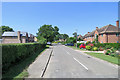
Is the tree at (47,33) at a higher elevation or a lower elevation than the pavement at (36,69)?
higher

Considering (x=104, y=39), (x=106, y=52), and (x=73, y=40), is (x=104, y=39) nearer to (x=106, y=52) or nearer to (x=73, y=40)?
(x=106, y=52)

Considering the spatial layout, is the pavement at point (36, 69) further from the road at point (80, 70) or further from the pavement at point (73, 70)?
the road at point (80, 70)

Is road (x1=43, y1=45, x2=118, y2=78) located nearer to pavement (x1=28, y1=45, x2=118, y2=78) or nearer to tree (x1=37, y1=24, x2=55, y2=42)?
pavement (x1=28, y1=45, x2=118, y2=78)

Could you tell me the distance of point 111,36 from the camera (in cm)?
3491

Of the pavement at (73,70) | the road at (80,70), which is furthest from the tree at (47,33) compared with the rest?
the road at (80,70)

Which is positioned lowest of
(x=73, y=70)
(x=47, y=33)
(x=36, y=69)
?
(x=73, y=70)

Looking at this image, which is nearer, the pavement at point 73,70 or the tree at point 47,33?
the pavement at point 73,70

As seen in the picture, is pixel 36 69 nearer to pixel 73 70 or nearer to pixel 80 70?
pixel 73 70

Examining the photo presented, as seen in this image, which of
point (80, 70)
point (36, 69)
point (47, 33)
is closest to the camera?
point (36, 69)

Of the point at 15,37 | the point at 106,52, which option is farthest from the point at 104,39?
the point at 15,37

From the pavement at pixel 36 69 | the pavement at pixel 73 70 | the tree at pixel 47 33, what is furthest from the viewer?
the tree at pixel 47 33

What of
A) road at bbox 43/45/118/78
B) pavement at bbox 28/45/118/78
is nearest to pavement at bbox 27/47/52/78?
pavement at bbox 28/45/118/78

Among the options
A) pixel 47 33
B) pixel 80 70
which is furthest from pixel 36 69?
pixel 47 33

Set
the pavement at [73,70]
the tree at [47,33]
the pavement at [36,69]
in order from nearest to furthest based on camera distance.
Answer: the pavement at [36,69] → the pavement at [73,70] → the tree at [47,33]
